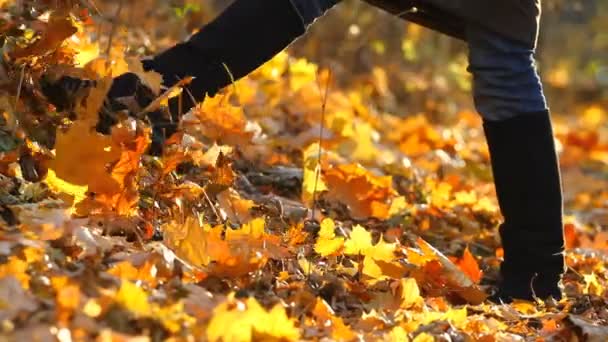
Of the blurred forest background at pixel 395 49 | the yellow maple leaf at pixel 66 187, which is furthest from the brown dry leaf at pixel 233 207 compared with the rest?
the blurred forest background at pixel 395 49

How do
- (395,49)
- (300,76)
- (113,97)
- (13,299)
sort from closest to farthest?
(13,299), (113,97), (300,76), (395,49)

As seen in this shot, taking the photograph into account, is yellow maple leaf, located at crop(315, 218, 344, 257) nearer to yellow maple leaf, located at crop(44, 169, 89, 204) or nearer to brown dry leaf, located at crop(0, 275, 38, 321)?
yellow maple leaf, located at crop(44, 169, 89, 204)

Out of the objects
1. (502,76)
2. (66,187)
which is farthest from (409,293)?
(66,187)

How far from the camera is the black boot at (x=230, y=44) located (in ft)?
8.59

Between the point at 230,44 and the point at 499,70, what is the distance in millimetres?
709

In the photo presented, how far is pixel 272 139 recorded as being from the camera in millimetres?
3969

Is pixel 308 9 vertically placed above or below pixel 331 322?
above

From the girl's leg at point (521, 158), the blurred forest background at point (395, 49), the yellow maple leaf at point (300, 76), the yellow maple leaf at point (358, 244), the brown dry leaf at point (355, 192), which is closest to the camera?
the yellow maple leaf at point (358, 244)

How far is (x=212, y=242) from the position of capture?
84.9 inches

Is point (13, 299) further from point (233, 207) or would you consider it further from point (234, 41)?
point (234, 41)

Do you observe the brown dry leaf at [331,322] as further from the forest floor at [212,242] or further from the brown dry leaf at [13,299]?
the brown dry leaf at [13,299]

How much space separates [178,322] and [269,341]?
0.54 feet

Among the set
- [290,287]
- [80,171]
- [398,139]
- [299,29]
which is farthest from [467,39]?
[398,139]

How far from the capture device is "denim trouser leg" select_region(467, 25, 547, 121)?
2.61 meters
